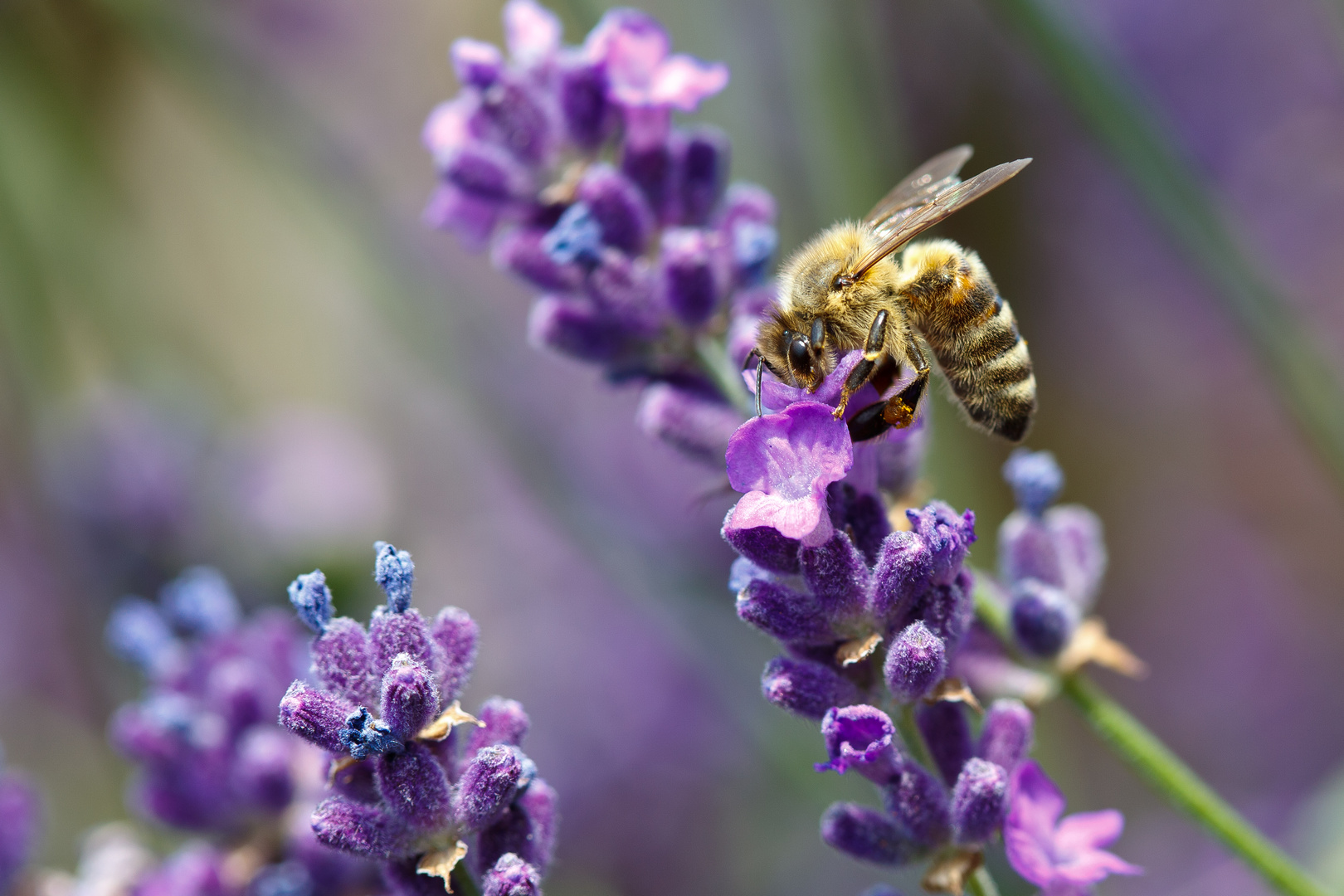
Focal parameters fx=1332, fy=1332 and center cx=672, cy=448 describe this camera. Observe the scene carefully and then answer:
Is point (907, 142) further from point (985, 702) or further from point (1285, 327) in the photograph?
point (985, 702)

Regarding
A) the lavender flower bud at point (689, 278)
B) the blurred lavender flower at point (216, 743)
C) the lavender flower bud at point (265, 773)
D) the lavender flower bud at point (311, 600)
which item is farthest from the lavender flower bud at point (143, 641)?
the lavender flower bud at point (689, 278)

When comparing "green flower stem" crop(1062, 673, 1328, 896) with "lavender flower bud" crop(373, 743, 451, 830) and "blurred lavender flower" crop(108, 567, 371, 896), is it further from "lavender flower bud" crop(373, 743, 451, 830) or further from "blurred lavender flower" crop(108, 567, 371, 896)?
"blurred lavender flower" crop(108, 567, 371, 896)

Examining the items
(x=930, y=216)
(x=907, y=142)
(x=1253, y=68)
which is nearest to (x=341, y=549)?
(x=930, y=216)

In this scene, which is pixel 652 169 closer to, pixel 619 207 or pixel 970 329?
pixel 619 207

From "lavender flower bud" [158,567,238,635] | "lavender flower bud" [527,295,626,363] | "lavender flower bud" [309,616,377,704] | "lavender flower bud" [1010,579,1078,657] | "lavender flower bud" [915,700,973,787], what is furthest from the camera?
"lavender flower bud" [158,567,238,635]

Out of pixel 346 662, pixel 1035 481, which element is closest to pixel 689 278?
pixel 1035 481

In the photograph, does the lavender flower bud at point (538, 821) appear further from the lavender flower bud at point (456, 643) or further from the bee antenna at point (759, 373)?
the bee antenna at point (759, 373)

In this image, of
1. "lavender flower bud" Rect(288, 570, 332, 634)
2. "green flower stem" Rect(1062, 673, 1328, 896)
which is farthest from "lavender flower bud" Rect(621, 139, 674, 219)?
"green flower stem" Rect(1062, 673, 1328, 896)
